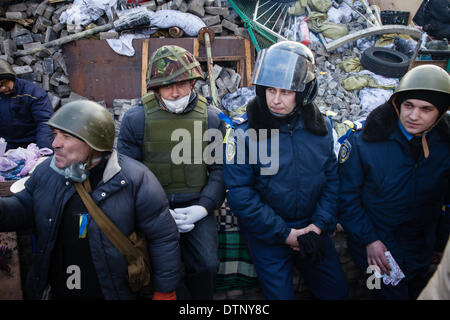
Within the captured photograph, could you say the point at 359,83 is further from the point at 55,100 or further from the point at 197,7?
the point at 55,100

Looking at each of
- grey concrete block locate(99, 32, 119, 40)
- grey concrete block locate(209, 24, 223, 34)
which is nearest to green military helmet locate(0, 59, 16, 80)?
grey concrete block locate(99, 32, 119, 40)

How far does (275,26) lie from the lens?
26.2ft

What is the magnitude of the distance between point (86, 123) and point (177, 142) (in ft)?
3.27

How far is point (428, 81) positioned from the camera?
2.22 metres

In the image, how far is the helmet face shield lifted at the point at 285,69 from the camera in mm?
2283

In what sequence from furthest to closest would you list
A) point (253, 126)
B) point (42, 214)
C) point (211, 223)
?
point (211, 223) < point (253, 126) < point (42, 214)

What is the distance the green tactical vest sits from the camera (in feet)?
8.86

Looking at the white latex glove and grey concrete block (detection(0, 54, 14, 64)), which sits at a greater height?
grey concrete block (detection(0, 54, 14, 64))

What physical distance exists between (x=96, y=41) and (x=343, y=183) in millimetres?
6217

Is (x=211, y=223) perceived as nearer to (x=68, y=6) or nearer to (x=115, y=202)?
(x=115, y=202)

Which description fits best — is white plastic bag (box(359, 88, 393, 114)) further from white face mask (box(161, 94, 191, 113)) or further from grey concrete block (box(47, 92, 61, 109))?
grey concrete block (box(47, 92, 61, 109))

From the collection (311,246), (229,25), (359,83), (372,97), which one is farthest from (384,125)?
(229,25)

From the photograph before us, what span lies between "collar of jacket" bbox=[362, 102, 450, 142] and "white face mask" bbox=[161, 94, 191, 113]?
149 centimetres
